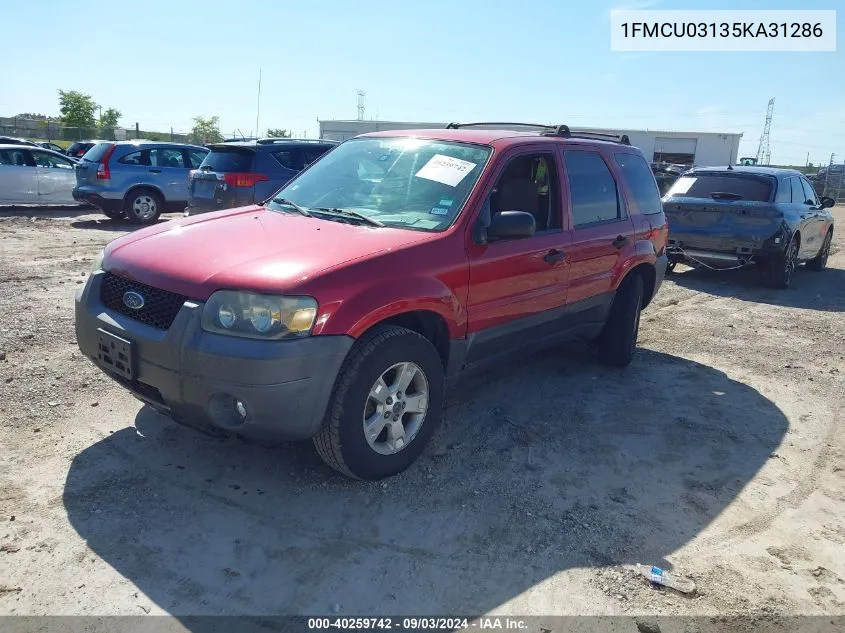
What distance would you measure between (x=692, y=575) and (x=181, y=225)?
3295mm

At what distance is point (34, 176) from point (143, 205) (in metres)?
2.96

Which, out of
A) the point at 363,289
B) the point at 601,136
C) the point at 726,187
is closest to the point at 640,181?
the point at 601,136

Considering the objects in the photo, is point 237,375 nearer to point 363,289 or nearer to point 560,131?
point 363,289

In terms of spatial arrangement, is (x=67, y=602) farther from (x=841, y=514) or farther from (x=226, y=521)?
(x=841, y=514)

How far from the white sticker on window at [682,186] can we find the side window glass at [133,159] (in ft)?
33.2

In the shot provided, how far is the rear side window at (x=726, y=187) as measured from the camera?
9633 millimetres

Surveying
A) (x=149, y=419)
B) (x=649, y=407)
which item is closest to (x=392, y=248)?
(x=149, y=419)

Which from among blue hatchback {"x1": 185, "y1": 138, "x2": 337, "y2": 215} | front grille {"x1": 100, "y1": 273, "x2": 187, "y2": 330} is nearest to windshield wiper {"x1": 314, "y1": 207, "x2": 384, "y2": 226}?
front grille {"x1": 100, "y1": 273, "x2": 187, "y2": 330}

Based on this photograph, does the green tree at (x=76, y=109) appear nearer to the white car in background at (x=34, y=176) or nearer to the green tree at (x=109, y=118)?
the green tree at (x=109, y=118)

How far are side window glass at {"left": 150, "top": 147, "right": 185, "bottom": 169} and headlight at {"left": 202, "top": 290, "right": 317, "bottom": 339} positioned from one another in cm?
1195

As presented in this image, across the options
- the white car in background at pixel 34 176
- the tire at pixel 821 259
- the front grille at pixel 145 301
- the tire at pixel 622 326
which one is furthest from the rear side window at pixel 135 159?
the tire at pixel 821 259

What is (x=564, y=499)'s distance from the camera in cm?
355

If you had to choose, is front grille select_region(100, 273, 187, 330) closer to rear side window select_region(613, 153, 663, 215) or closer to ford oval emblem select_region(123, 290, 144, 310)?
ford oval emblem select_region(123, 290, 144, 310)

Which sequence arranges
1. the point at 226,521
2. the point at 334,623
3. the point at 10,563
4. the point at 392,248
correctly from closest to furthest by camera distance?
1. the point at 334,623
2. the point at 10,563
3. the point at 226,521
4. the point at 392,248
